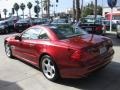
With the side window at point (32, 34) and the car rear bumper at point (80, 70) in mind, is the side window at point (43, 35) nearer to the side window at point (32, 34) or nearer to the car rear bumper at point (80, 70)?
the side window at point (32, 34)

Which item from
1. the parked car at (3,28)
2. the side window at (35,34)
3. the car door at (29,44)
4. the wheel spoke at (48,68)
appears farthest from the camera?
the parked car at (3,28)

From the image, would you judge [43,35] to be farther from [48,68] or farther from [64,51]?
[64,51]

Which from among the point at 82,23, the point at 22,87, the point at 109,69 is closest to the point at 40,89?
the point at 22,87

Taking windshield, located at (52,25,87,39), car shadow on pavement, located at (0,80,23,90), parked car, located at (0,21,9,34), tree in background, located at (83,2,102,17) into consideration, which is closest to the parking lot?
car shadow on pavement, located at (0,80,23,90)

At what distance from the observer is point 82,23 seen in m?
16.5

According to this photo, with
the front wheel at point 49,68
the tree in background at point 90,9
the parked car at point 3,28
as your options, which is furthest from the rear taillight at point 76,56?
the tree in background at point 90,9

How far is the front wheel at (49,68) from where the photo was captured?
653cm

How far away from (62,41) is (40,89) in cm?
133

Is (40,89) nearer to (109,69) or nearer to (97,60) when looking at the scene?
(97,60)

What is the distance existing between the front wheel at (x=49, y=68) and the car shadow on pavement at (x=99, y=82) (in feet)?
0.78

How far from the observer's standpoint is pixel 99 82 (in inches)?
255

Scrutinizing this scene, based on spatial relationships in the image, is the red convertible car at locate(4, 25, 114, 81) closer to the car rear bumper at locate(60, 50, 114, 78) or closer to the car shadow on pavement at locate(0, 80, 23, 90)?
the car rear bumper at locate(60, 50, 114, 78)

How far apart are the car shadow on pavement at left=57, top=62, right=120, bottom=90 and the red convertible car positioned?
13.5 inches

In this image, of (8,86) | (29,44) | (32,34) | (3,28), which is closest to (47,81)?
(8,86)
